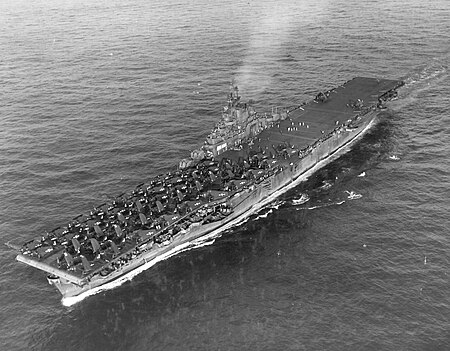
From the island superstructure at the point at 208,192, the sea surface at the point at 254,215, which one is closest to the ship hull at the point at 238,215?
the island superstructure at the point at 208,192

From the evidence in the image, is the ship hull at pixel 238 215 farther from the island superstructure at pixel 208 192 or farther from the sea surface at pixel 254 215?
the sea surface at pixel 254 215

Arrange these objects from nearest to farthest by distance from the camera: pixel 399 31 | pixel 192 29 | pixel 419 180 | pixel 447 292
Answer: pixel 447 292, pixel 419 180, pixel 399 31, pixel 192 29

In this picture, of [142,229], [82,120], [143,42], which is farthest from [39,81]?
[142,229]

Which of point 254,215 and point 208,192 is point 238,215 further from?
point 208,192

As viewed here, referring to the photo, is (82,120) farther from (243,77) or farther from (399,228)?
(399,228)

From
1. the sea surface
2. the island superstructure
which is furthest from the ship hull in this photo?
the sea surface

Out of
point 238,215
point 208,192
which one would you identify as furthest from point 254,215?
point 208,192
